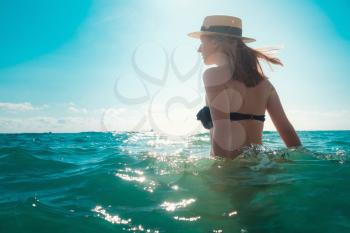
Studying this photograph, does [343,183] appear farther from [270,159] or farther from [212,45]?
[212,45]

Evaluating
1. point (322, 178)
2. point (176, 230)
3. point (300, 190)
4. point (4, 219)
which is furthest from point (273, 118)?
point (4, 219)

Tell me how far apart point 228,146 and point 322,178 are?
1221 millimetres

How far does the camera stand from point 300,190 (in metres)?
3.21

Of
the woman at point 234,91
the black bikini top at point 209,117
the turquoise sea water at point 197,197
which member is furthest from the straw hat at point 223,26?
the turquoise sea water at point 197,197

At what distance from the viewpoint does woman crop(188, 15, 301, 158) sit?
11.8 feet

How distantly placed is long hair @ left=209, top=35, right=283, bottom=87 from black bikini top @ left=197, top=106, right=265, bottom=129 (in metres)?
0.40

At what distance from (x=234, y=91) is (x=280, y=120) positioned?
1099 mm

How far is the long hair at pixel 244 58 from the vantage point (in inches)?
148

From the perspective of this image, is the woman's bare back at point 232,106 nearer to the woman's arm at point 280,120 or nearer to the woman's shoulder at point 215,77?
the woman's shoulder at point 215,77

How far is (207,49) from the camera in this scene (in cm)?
416

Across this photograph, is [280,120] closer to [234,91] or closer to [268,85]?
[268,85]

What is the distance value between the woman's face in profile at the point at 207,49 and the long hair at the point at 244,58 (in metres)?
0.07

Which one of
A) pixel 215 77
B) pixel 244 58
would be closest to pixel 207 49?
pixel 244 58

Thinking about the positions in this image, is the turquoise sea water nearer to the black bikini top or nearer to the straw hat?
the black bikini top
